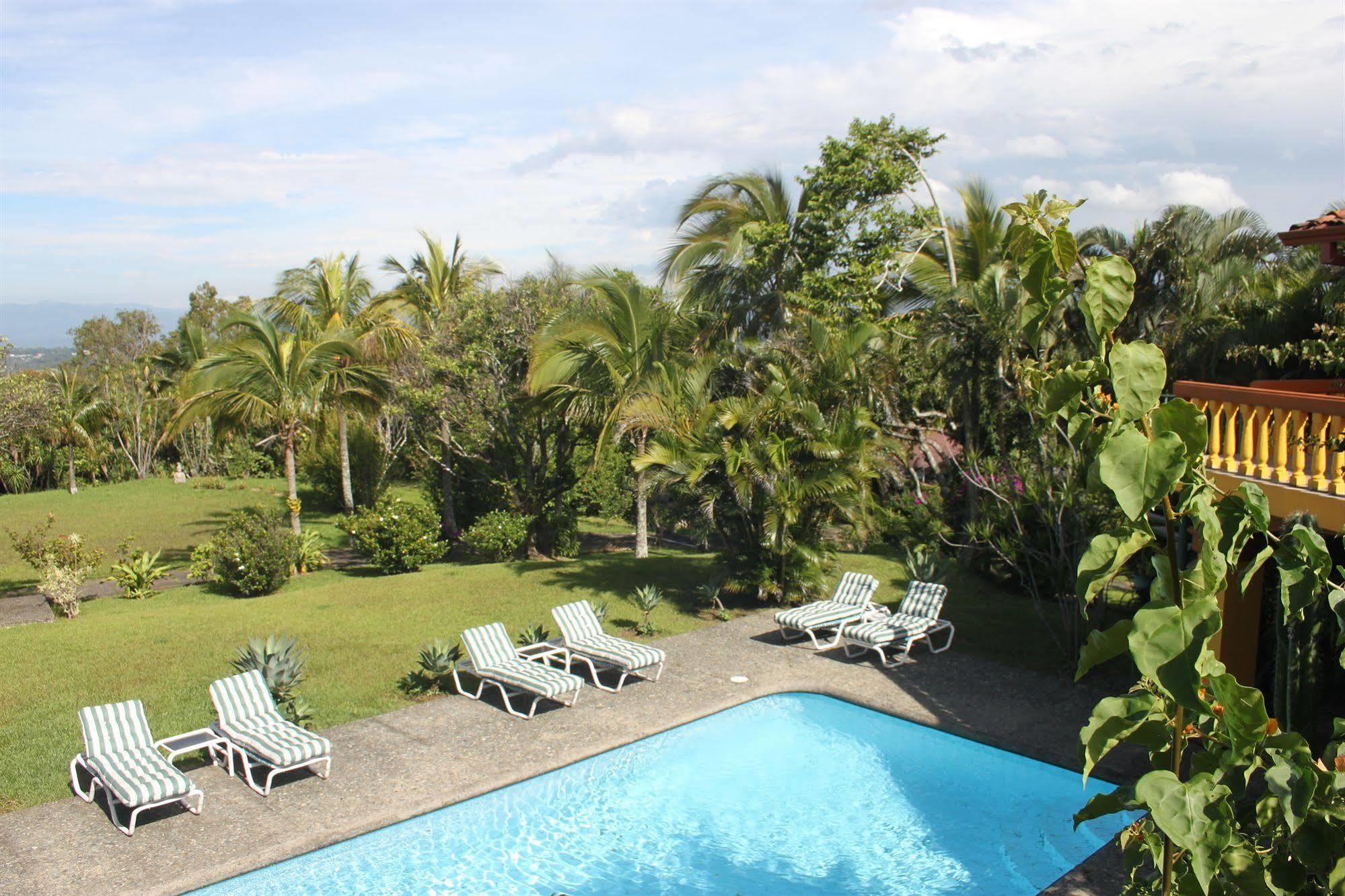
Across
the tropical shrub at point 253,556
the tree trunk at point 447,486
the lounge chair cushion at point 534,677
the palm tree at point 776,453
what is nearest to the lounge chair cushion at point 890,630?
the palm tree at point 776,453

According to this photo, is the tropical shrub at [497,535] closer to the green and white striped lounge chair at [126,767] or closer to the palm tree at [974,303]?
the palm tree at [974,303]

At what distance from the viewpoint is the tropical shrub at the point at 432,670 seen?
11.1 metres

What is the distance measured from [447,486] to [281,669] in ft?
37.4

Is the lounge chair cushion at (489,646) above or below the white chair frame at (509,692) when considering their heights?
above

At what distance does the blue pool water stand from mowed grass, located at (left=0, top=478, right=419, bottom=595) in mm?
13347

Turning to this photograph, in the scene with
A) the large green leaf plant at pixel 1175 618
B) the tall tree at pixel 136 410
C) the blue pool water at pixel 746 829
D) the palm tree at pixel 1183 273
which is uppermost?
the palm tree at pixel 1183 273

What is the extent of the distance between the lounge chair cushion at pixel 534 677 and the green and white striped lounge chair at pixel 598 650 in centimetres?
58

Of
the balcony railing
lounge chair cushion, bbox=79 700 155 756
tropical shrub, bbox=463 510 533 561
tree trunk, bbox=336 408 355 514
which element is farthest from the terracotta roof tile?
tree trunk, bbox=336 408 355 514

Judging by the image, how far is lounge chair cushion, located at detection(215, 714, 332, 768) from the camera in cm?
831

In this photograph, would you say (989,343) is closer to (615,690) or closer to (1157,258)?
(1157,258)

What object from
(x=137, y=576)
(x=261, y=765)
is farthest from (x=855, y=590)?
(x=137, y=576)

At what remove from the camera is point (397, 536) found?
1792 centimetres

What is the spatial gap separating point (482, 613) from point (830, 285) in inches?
359

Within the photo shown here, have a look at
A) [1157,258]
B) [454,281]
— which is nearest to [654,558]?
[1157,258]
